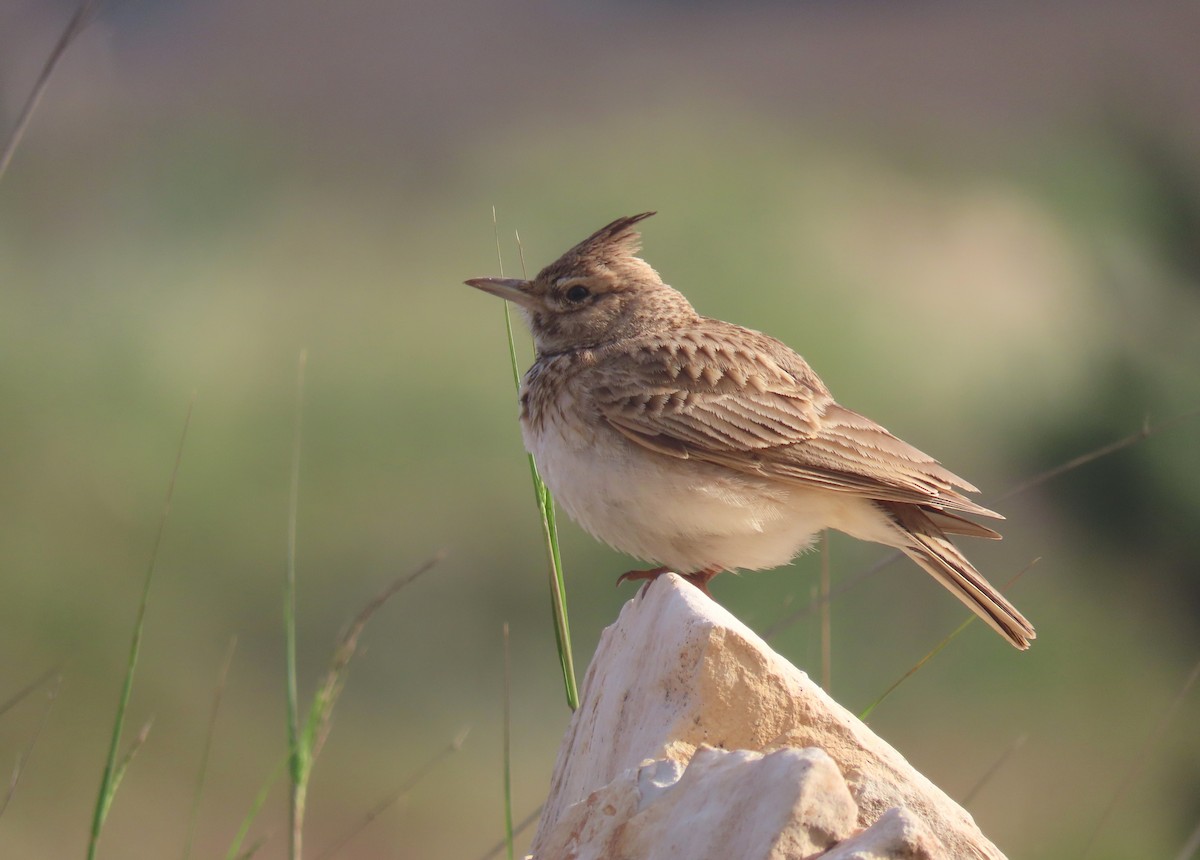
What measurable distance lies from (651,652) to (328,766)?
580cm

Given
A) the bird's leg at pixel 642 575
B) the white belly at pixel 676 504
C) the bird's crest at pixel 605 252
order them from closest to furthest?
the bird's leg at pixel 642 575 → the white belly at pixel 676 504 → the bird's crest at pixel 605 252

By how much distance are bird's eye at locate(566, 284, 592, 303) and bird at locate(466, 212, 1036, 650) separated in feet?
0.80

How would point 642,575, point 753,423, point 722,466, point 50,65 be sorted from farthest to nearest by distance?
1. point 753,423
2. point 722,466
3. point 642,575
4. point 50,65

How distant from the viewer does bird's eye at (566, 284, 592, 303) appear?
4734 millimetres

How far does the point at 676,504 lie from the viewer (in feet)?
13.0

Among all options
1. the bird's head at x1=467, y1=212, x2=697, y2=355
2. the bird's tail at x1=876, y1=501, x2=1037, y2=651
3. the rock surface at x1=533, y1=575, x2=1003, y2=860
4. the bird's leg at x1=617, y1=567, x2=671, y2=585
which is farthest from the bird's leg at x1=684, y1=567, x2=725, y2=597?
the rock surface at x1=533, y1=575, x2=1003, y2=860

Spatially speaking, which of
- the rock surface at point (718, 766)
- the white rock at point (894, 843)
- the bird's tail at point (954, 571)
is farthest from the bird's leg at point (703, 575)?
the white rock at point (894, 843)

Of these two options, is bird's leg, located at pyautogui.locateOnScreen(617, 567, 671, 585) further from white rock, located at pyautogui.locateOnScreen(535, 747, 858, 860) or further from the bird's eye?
white rock, located at pyautogui.locateOnScreen(535, 747, 858, 860)

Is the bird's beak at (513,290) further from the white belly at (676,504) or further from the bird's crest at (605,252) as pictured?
the white belly at (676,504)

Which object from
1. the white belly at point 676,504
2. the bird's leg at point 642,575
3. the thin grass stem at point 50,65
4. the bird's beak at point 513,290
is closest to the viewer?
the thin grass stem at point 50,65

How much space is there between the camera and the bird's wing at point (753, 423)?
13.3 ft

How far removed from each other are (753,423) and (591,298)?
34.9 inches

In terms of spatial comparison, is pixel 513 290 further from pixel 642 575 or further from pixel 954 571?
pixel 954 571

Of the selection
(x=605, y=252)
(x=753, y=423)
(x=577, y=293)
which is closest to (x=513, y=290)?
(x=577, y=293)
